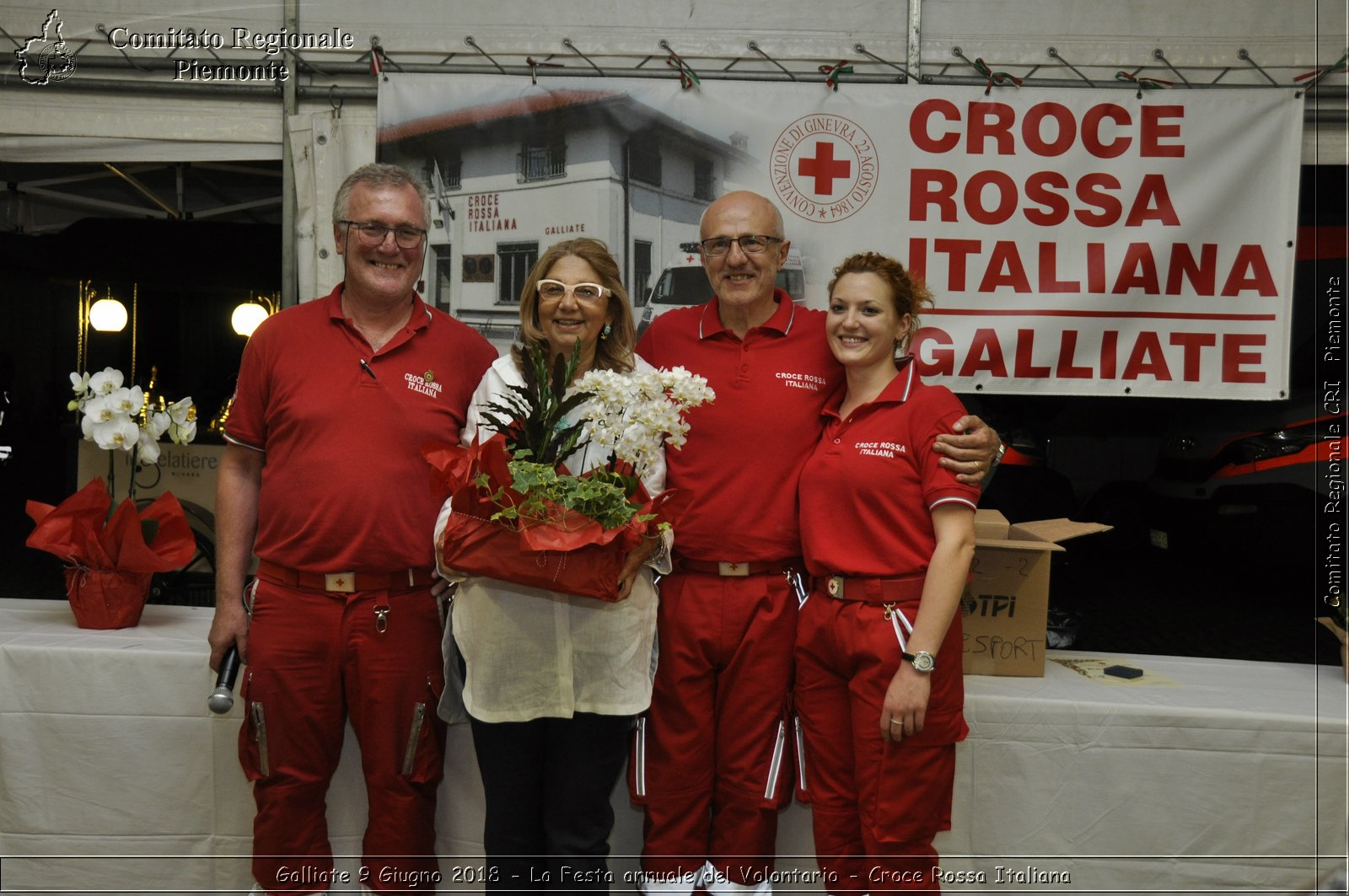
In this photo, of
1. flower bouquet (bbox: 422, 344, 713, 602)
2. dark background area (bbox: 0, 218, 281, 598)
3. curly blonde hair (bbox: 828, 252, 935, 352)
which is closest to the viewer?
flower bouquet (bbox: 422, 344, 713, 602)

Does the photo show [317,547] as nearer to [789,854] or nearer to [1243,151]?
[789,854]

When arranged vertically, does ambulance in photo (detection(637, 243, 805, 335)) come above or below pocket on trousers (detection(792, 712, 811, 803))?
above

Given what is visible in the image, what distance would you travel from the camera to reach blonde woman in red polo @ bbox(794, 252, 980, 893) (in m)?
2.02

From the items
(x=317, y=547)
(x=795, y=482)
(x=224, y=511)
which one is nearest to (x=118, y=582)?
(x=224, y=511)

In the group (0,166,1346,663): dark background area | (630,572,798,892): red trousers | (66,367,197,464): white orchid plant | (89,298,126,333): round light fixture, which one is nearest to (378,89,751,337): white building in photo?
(66,367,197,464): white orchid plant

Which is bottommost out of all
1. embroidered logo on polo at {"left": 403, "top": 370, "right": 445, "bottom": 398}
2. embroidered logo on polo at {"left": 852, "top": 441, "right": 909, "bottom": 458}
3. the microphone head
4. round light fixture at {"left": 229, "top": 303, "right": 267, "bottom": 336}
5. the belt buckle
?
the microphone head

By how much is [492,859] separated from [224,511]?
3.62 ft

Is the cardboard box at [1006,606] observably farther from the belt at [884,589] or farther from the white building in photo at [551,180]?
the white building in photo at [551,180]

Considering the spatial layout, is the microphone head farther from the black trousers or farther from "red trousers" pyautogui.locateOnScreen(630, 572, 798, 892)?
"red trousers" pyautogui.locateOnScreen(630, 572, 798, 892)

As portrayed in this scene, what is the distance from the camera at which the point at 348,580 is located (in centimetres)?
216

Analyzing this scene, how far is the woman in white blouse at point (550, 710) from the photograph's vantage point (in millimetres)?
1937

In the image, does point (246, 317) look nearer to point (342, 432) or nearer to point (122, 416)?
point (122, 416)

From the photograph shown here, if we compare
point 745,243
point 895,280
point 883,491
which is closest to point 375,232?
point 745,243

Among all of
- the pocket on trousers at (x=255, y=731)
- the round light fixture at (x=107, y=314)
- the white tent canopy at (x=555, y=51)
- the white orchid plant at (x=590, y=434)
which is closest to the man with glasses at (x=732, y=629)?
the white orchid plant at (x=590, y=434)
